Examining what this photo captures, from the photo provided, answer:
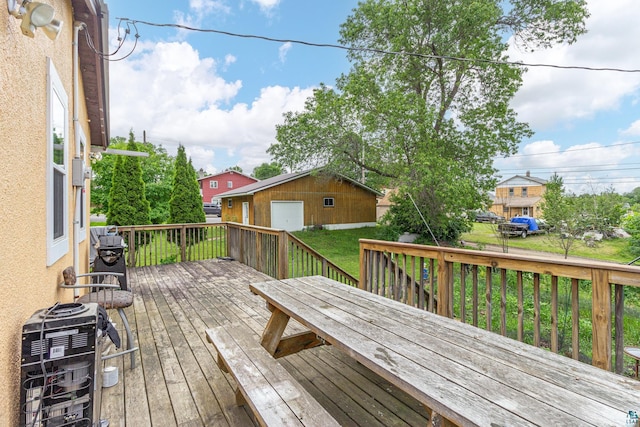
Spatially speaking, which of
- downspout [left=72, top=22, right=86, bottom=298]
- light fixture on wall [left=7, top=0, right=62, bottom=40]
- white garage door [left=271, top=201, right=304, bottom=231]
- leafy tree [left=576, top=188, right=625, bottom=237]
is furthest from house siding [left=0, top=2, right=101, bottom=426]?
white garage door [left=271, top=201, right=304, bottom=231]

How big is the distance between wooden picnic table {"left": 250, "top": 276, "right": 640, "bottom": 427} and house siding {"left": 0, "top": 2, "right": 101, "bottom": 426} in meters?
1.32

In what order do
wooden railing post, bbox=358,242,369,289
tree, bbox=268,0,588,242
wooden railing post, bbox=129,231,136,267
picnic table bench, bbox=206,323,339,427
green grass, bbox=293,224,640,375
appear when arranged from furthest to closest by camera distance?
tree, bbox=268,0,588,242 < wooden railing post, bbox=129,231,136,267 < green grass, bbox=293,224,640,375 < wooden railing post, bbox=358,242,369,289 < picnic table bench, bbox=206,323,339,427

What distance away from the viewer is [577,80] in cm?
1252

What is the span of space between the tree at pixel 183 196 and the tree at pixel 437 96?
4.93 m

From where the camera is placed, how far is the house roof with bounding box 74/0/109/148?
305cm

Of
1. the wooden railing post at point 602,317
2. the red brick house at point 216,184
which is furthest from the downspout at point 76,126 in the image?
the red brick house at point 216,184

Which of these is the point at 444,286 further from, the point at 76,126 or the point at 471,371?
the point at 76,126

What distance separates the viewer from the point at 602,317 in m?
1.74

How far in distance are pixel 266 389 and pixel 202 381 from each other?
3.69 ft

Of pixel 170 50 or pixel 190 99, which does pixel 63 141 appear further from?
pixel 190 99

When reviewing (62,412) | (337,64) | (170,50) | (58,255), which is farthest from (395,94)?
(62,412)

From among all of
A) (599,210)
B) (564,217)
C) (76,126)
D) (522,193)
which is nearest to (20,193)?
(76,126)

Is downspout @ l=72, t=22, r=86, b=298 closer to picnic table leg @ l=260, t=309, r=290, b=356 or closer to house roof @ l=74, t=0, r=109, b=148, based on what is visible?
house roof @ l=74, t=0, r=109, b=148

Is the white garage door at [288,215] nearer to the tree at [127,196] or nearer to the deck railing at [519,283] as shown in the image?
the tree at [127,196]
